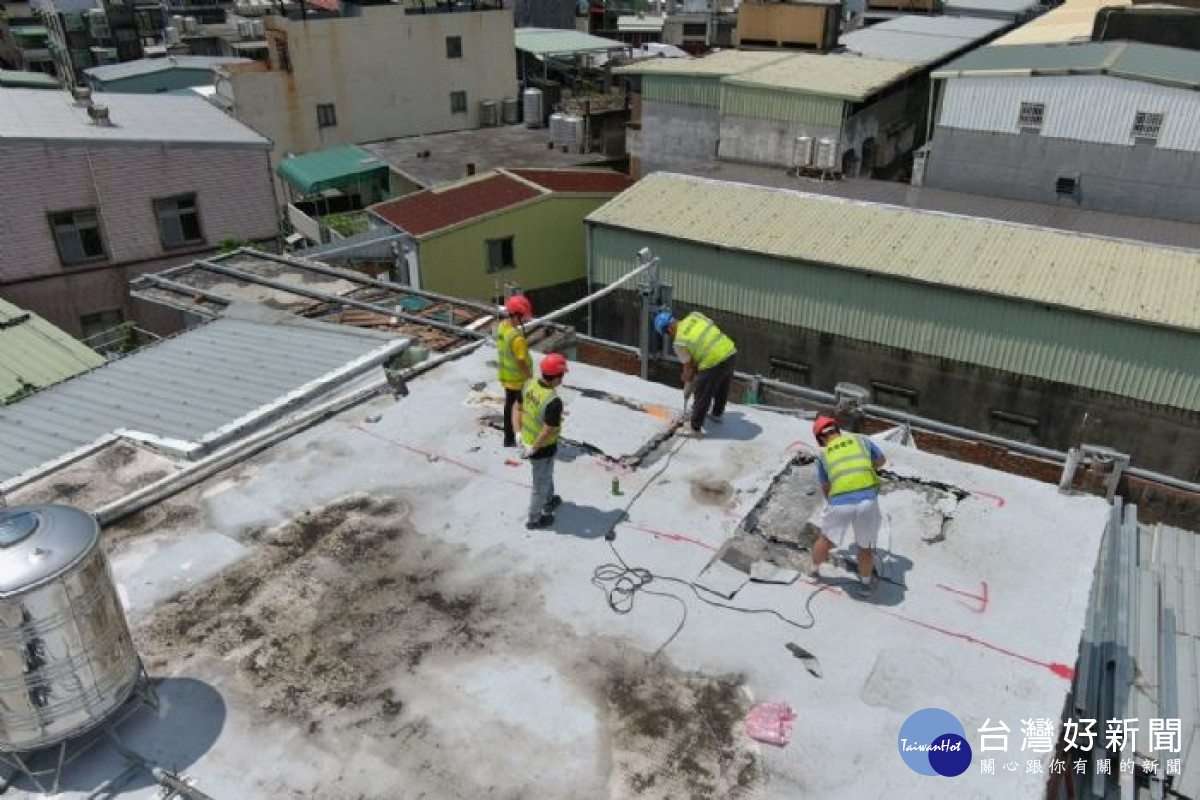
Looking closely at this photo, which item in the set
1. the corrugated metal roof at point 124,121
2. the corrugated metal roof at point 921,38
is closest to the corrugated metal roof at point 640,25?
the corrugated metal roof at point 921,38

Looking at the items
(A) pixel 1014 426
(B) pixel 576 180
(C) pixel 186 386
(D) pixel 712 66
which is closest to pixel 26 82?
(B) pixel 576 180

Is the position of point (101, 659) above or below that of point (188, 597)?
above

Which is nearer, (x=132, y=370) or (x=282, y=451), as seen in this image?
(x=282, y=451)

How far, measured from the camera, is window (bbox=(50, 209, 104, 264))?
2683 cm

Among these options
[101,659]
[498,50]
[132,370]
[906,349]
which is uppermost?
[498,50]

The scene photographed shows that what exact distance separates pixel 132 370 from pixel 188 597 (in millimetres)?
8334

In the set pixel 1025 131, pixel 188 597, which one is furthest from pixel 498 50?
pixel 188 597

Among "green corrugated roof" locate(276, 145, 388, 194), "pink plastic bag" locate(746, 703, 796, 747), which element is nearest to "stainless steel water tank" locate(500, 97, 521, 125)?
"green corrugated roof" locate(276, 145, 388, 194)

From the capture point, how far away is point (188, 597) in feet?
32.4

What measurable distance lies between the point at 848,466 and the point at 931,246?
1632 cm

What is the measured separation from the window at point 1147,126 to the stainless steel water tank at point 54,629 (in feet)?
98.8

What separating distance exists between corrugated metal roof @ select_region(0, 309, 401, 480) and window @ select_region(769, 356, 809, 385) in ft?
45.2

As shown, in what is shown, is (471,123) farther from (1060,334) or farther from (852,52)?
(1060,334)

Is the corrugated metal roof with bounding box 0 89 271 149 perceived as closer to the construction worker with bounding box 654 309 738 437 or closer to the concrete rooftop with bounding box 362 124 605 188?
the concrete rooftop with bounding box 362 124 605 188
